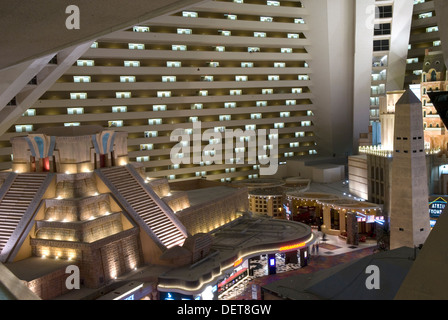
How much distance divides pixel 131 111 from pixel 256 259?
58.7ft

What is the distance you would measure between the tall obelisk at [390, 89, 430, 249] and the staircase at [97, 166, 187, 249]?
10.1 metres

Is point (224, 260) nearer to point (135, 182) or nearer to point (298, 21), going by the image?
point (135, 182)

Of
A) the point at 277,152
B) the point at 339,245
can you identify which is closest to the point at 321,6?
the point at 277,152

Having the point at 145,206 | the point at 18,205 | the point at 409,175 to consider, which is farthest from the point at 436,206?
the point at 18,205

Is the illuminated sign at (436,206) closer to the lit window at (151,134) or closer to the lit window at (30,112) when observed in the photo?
the lit window at (151,134)

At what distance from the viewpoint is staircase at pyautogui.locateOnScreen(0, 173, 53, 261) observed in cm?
1883

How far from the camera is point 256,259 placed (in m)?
24.2

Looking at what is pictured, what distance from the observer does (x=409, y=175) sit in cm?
1962

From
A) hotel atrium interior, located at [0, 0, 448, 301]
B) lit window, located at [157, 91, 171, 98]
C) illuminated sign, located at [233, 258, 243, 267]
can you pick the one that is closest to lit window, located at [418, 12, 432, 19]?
hotel atrium interior, located at [0, 0, 448, 301]

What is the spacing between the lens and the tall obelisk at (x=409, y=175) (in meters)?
19.6

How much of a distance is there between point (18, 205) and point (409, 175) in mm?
17520

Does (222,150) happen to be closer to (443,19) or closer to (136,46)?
(136,46)

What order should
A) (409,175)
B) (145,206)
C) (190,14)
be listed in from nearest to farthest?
1. (409,175)
2. (145,206)
3. (190,14)

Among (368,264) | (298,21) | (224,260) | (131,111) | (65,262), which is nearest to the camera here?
(368,264)
